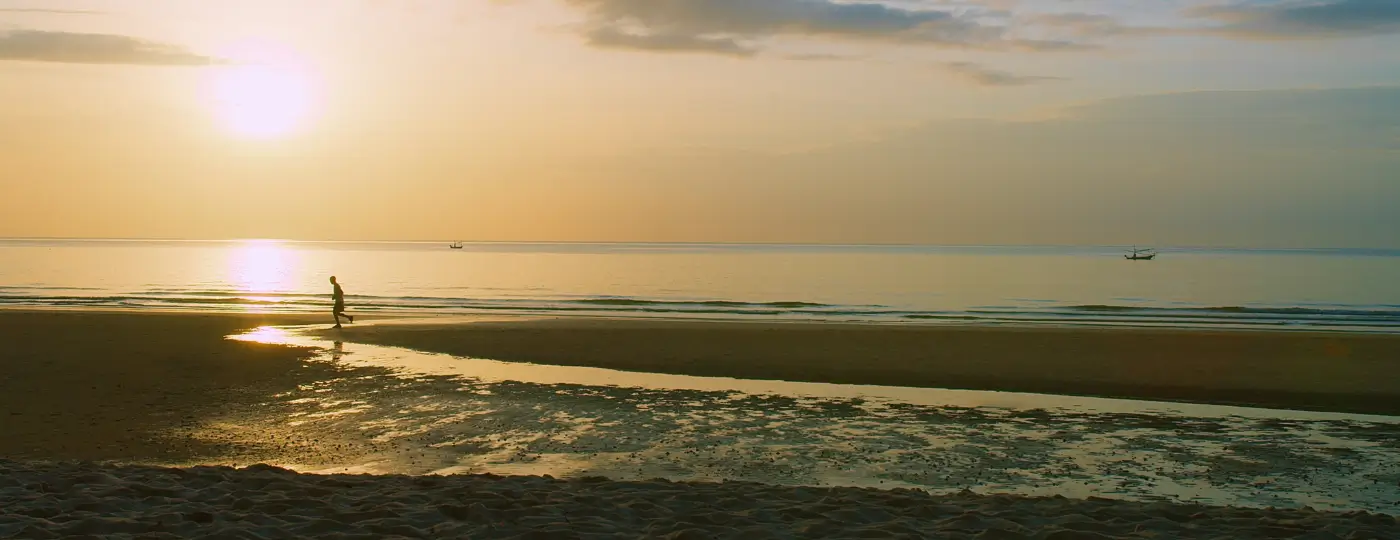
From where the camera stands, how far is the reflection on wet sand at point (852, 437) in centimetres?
1018

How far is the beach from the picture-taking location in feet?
25.4

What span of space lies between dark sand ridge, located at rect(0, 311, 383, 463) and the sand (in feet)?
8.69

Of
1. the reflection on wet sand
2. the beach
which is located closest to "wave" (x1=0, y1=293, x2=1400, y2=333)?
the beach

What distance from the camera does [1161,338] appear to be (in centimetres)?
2755

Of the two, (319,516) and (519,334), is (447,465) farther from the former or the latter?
(519,334)

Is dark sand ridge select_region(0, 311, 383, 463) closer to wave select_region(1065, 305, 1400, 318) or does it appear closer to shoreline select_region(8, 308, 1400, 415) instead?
shoreline select_region(8, 308, 1400, 415)

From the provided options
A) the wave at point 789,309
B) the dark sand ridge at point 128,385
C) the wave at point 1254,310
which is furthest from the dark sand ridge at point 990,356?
the wave at point 1254,310

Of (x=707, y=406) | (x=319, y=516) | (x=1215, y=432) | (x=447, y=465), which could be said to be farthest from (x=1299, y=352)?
(x=319, y=516)

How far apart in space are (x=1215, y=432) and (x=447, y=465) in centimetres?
1008

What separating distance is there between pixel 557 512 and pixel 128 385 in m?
12.2

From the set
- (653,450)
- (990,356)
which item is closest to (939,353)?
(990,356)

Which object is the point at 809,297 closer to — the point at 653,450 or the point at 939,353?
the point at 939,353

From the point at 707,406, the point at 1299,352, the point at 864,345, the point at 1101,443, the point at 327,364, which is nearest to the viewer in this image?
the point at 1101,443

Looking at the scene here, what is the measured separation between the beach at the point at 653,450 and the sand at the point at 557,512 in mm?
33
